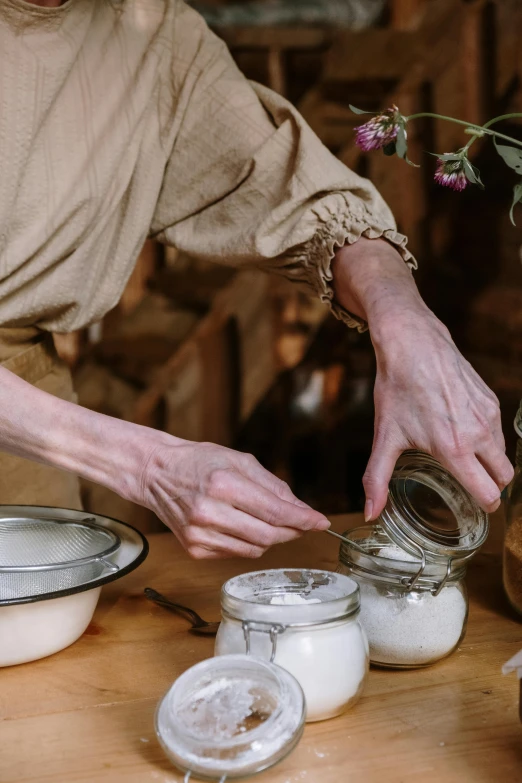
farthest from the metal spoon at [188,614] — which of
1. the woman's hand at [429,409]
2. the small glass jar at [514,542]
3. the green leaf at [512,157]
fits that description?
the green leaf at [512,157]

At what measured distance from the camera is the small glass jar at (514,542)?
3.18ft

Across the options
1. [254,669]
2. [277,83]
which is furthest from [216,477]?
[277,83]

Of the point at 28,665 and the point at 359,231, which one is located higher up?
the point at 359,231

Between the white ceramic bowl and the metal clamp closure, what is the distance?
0.21 meters

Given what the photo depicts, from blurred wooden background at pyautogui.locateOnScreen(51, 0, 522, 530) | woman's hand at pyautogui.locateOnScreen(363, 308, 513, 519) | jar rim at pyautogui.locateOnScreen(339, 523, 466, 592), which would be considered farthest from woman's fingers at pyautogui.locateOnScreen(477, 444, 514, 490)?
blurred wooden background at pyautogui.locateOnScreen(51, 0, 522, 530)

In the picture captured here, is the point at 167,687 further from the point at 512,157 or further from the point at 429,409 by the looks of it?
the point at 512,157

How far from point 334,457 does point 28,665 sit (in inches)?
108

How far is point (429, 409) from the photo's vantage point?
95 centimetres

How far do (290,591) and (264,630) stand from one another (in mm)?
94

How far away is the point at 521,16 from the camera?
2445 mm

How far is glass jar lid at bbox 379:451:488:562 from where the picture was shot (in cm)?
85

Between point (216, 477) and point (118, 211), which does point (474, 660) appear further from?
point (118, 211)

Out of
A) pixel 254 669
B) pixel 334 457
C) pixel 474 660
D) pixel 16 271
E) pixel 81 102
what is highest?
pixel 81 102

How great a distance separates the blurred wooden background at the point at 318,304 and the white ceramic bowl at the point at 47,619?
158 centimetres
